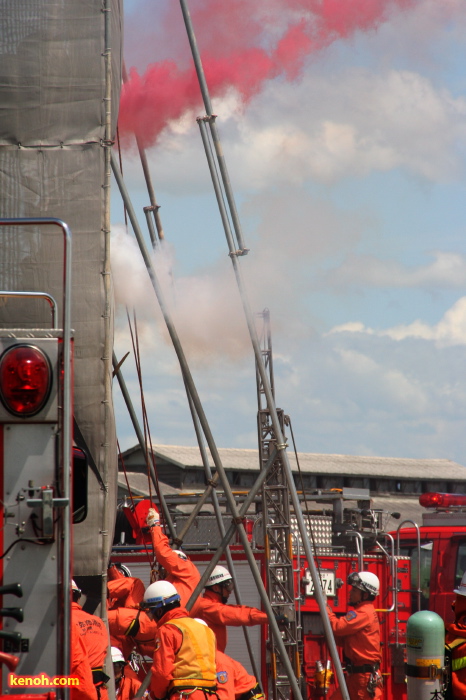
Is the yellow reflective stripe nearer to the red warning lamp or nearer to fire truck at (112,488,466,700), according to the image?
the red warning lamp

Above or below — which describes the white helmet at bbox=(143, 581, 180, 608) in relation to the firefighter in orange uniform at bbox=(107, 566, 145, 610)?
below

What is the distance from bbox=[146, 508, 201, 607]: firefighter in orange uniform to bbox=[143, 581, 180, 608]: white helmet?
1.79 meters

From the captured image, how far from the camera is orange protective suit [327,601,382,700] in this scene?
36.0ft

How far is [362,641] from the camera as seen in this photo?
1107 centimetres

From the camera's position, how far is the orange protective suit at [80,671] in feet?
18.6

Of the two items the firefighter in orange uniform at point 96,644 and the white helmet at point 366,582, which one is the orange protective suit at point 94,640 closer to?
the firefighter in orange uniform at point 96,644

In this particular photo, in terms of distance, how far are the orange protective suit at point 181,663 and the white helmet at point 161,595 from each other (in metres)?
0.58

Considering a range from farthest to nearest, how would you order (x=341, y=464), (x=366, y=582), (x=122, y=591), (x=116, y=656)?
(x=341, y=464) → (x=366, y=582) → (x=122, y=591) → (x=116, y=656)

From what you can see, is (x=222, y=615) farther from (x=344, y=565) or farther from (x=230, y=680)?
(x=344, y=565)

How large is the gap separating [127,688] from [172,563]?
1269mm

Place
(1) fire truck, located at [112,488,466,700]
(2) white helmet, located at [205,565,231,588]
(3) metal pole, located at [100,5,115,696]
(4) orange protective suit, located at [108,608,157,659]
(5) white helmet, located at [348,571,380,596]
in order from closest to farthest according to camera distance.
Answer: (3) metal pole, located at [100,5,115,696] → (4) orange protective suit, located at [108,608,157,659] → (2) white helmet, located at [205,565,231,588] → (5) white helmet, located at [348,571,380,596] → (1) fire truck, located at [112,488,466,700]

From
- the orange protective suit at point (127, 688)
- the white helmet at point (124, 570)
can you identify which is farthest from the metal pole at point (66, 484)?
the white helmet at point (124, 570)

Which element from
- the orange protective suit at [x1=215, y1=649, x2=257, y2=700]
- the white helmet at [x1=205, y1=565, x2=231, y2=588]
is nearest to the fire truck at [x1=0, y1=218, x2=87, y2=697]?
the orange protective suit at [x1=215, y1=649, x2=257, y2=700]

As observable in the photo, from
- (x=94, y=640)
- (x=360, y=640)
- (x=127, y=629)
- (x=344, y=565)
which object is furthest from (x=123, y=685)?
(x=344, y=565)
